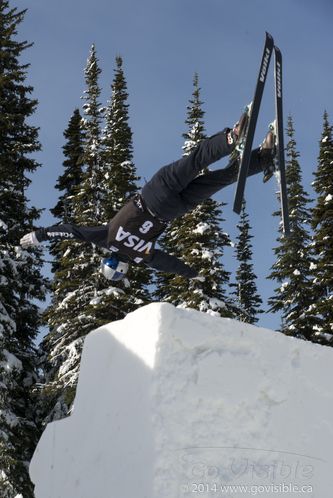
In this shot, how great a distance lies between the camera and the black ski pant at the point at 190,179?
239 inches

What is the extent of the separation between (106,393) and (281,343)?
1.62m

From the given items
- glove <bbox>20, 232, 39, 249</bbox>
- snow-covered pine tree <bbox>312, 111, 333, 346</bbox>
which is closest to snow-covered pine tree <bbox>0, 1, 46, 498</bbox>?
glove <bbox>20, 232, 39, 249</bbox>

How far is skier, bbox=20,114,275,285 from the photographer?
6.13 metres

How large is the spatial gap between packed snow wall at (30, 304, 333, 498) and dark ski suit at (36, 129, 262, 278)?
2146mm

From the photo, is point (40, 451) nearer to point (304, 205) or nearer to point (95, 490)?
point (95, 490)

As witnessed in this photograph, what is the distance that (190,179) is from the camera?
638cm

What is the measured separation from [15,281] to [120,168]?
8.99 metres

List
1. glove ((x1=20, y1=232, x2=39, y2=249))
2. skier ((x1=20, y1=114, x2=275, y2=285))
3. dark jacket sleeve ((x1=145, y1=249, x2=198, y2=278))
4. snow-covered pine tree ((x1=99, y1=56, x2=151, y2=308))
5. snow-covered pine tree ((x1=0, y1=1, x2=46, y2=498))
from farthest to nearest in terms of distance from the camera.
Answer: snow-covered pine tree ((x1=99, y1=56, x2=151, y2=308)) → snow-covered pine tree ((x1=0, y1=1, x2=46, y2=498)) → dark jacket sleeve ((x1=145, y1=249, x2=198, y2=278)) → glove ((x1=20, y1=232, x2=39, y2=249)) → skier ((x1=20, y1=114, x2=275, y2=285))

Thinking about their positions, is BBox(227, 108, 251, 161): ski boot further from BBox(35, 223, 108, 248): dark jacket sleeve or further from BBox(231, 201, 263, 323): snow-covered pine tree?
BBox(231, 201, 263, 323): snow-covered pine tree

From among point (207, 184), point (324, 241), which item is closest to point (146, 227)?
point (207, 184)

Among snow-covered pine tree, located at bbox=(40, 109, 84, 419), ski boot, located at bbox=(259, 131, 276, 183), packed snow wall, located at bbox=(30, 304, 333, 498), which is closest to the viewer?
packed snow wall, located at bbox=(30, 304, 333, 498)

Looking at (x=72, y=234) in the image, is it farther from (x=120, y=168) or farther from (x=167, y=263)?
(x=120, y=168)

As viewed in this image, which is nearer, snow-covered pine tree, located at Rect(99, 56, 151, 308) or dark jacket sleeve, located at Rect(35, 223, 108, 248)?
dark jacket sleeve, located at Rect(35, 223, 108, 248)

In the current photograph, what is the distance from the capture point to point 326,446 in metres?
4.60
